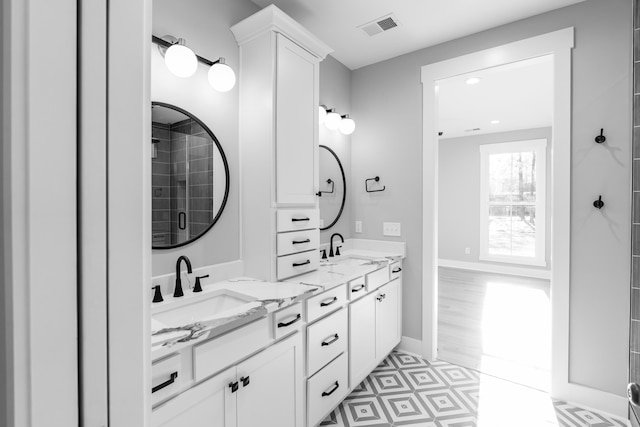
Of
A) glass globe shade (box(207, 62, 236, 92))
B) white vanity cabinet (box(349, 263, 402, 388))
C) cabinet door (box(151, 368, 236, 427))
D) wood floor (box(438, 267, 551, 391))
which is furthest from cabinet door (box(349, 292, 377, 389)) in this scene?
glass globe shade (box(207, 62, 236, 92))

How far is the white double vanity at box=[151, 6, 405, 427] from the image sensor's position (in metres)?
1.09

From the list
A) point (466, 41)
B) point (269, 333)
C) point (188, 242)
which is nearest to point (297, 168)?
point (188, 242)

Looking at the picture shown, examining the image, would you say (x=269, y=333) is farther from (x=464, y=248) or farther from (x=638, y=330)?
(x=464, y=248)

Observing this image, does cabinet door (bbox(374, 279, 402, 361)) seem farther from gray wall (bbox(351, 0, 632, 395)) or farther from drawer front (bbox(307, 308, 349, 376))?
gray wall (bbox(351, 0, 632, 395))

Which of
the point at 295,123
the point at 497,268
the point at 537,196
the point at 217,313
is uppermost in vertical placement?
the point at 295,123

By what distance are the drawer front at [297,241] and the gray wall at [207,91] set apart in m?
0.29

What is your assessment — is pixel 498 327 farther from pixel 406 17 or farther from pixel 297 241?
pixel 406 17

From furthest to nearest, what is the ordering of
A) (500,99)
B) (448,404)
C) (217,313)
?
(500,99) < (448,404) < (217,313)

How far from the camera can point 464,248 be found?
626 cm

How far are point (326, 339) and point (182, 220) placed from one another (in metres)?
1.08

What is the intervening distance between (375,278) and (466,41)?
6.89 ft

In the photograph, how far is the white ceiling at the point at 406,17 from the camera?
2.05 meters

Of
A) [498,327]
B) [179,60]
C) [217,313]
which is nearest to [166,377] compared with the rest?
[217,313]

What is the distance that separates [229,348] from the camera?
46.7 inches
